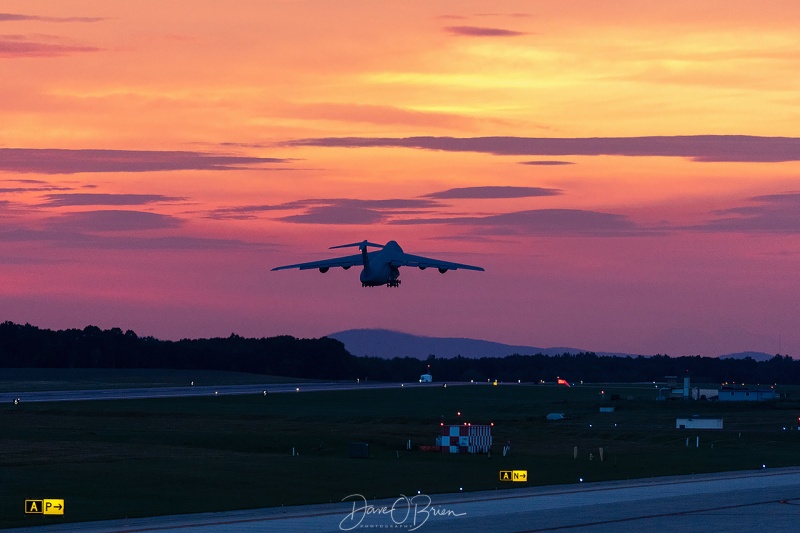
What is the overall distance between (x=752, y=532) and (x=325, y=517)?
15857 millimetres

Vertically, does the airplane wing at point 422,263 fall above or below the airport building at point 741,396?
above

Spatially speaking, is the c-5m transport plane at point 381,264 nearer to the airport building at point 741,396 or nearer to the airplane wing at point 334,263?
the airplane wing at point 334,263

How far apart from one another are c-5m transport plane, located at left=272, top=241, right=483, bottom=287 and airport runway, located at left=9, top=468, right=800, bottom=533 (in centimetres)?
3818

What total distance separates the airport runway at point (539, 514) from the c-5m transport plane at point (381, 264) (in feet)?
125

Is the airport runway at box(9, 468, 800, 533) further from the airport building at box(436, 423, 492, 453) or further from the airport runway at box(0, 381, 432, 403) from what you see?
the airport runway at box(0, 381, 432, 403)

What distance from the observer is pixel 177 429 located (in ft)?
356

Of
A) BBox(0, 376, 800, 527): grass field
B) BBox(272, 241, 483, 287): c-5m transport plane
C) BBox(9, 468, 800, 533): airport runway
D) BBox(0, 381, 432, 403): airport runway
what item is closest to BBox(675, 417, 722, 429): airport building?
BBox(0, 376, 800, 527): grass field

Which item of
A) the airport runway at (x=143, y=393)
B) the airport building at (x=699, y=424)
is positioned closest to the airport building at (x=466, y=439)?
the airport building at (x=699, y=424)

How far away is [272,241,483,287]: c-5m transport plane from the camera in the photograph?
332ft

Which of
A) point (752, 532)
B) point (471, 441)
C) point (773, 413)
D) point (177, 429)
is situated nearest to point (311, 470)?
point (471, 441)

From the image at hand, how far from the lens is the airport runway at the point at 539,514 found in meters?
46.7

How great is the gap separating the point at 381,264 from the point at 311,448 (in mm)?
20243

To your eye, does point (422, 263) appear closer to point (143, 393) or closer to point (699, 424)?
point (699, 424)

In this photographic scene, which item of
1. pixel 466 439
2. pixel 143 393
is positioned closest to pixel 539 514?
pixel 466 439
